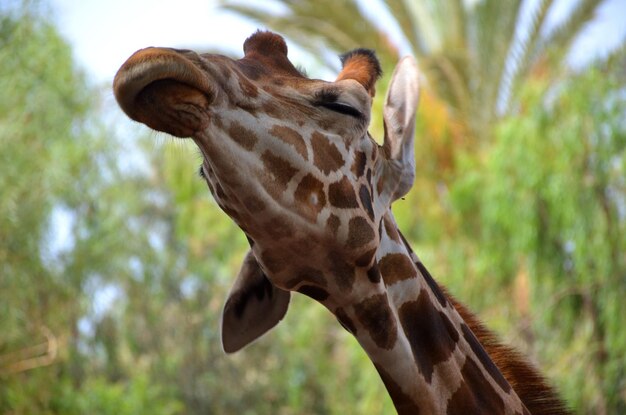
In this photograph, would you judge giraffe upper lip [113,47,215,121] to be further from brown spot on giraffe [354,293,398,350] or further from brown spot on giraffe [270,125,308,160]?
brown spot on giraffe [354,293,398,350]

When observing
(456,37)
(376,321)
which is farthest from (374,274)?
(456,37)

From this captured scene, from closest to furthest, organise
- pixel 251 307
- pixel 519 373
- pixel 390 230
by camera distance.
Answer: pixel 390 230
pixel 251 307
pixel 519 373

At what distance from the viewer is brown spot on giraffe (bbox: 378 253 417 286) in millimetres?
2715

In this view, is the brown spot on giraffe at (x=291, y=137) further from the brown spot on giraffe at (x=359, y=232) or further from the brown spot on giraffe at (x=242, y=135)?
the brown spot on giraffe at (x=359, y=232)

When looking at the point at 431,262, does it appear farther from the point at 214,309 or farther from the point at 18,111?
the point at 214,309

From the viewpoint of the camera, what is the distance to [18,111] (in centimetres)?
1242

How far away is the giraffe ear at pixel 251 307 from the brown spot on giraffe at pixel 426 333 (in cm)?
41

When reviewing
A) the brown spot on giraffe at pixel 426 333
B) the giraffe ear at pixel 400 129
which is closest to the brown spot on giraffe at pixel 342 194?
the giraffe ear at pixel 400 129

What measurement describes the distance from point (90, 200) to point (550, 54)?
23.9 feet

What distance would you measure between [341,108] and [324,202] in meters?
0.28

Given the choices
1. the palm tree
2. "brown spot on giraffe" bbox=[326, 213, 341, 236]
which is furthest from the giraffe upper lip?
the palm tree

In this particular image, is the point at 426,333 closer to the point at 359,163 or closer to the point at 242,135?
the point at 359,163

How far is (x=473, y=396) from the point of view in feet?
8.82

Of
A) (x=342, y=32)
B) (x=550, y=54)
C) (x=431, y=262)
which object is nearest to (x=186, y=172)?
(x=342, y=32)
